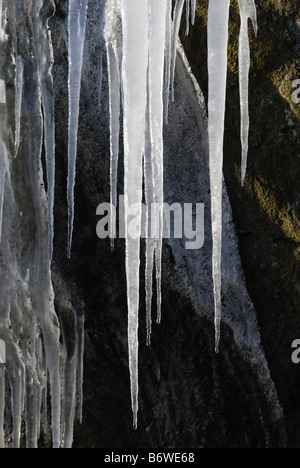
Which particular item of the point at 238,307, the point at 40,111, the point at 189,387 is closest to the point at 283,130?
the point at 238,307

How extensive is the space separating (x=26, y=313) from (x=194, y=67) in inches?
37.1

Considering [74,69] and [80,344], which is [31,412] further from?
[74,69]

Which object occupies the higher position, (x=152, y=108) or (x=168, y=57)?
(x=168, y=57)

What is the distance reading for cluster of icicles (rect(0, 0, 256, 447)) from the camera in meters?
1.47

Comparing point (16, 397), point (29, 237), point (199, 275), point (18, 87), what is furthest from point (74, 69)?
point (16, 397)

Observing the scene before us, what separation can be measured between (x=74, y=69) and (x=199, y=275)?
730mm

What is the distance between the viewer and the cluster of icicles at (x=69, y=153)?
147 centimetres

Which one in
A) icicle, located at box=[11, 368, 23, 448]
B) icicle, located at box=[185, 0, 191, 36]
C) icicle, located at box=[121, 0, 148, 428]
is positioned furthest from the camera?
icicle, located at box=[11, 368, 23, 448]

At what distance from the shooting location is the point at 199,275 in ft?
6.14

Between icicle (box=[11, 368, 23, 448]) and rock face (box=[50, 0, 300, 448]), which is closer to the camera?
rock face (box=[50, 0, 300, 448])

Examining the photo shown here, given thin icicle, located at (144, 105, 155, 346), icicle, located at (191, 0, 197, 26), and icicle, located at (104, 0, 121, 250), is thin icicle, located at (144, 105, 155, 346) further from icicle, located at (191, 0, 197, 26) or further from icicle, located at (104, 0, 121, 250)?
icicle, located at (191, 0, 197, 26)

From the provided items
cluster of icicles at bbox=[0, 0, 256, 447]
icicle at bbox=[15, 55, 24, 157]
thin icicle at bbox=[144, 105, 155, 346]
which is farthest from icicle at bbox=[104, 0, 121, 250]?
icicle at bbox=[15, 55, 24, 157]

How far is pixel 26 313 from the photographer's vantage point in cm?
191

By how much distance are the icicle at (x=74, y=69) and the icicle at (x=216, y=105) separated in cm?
37
